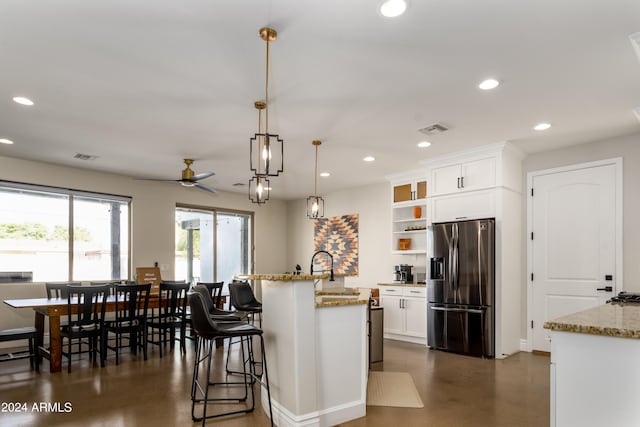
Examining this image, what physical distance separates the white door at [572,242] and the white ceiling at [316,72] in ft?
2.07

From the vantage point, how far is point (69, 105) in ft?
12.8

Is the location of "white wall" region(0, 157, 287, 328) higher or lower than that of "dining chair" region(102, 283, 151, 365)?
higher

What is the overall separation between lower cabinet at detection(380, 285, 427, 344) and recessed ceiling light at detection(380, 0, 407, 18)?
4659 mm

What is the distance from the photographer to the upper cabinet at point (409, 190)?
6805mm

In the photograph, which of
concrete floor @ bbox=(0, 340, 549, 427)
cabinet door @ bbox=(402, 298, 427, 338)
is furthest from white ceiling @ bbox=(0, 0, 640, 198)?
concrete floor @ bbox=(0, 340, 549, 427)

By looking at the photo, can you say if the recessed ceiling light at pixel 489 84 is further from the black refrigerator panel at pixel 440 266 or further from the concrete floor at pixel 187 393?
the concrete floor at pixel 187 393

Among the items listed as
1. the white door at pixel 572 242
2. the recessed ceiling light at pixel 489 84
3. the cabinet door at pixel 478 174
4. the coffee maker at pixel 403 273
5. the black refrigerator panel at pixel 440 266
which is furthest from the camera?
the coffee maker at pixel 403 273

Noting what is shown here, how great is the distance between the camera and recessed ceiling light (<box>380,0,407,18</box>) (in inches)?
90.1

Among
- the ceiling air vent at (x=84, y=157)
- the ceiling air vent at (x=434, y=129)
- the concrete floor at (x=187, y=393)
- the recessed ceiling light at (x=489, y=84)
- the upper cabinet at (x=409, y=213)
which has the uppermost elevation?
the recessed ceiling light at (x=489, y=84)

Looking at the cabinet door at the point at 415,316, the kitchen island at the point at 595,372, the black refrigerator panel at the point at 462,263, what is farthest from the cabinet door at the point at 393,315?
the kitchen island at the point at 595,372

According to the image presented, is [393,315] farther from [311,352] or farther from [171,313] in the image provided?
[311,352]

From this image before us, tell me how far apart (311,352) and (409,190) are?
15.1 ft

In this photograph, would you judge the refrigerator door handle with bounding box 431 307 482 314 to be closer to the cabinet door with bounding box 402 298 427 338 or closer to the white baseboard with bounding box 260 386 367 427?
the cabinet door with bounding box 402 298 427 338

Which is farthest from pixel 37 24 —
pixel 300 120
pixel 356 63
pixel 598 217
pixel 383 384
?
pixel 598 217
